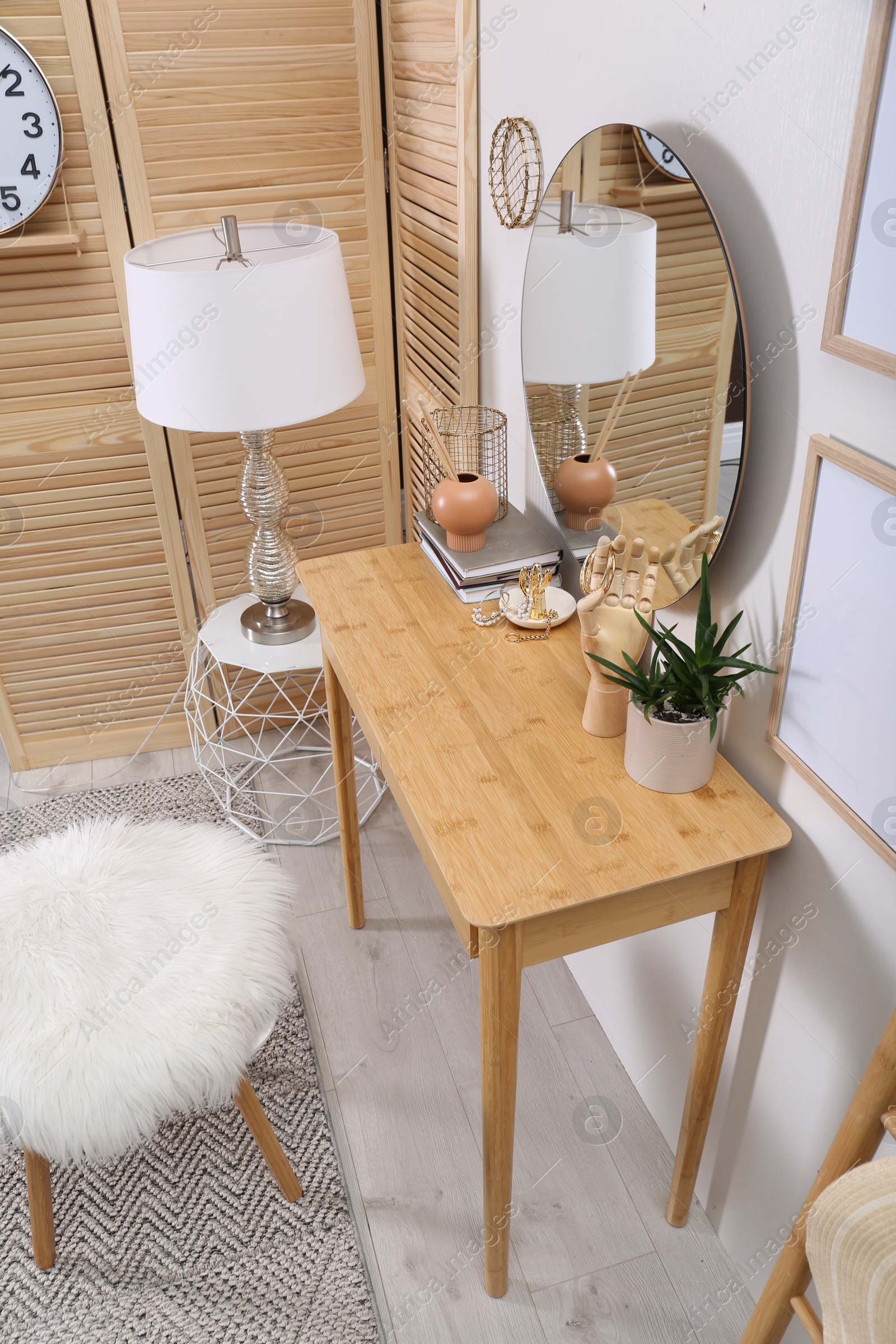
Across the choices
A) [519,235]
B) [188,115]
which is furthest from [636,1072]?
[188,115]

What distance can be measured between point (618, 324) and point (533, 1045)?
116 centimetres

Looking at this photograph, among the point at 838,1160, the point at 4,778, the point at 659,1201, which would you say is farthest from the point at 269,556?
the point at 838,1160

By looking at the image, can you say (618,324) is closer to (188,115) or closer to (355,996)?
(188,115)

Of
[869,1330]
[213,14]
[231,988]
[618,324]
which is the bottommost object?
[231,988]

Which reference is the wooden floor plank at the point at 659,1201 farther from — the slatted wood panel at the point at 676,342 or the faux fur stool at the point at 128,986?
the slatted wood panel at the point at 676,342

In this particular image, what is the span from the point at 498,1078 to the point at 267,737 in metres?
1.45

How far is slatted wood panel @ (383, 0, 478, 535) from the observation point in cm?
157

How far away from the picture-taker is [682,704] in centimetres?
106

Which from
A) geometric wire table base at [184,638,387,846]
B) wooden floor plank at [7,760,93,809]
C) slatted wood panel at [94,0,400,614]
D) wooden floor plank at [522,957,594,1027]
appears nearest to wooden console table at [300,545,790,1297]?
wooden floor plank at [522,957,594,1027]

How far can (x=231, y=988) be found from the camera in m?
Result: 1.23

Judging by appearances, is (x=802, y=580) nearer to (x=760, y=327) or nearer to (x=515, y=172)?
(x=760, y=327)

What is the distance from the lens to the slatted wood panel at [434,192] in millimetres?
1566

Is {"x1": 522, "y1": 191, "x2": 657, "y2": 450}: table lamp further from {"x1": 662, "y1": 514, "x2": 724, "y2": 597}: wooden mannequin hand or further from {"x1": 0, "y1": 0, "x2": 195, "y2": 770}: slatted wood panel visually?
{"x1": 0, "y1": 0, "x2": 195, "y2": 770}: slatted wood panel

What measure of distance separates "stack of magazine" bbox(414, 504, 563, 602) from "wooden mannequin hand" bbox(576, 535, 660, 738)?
247 mm
